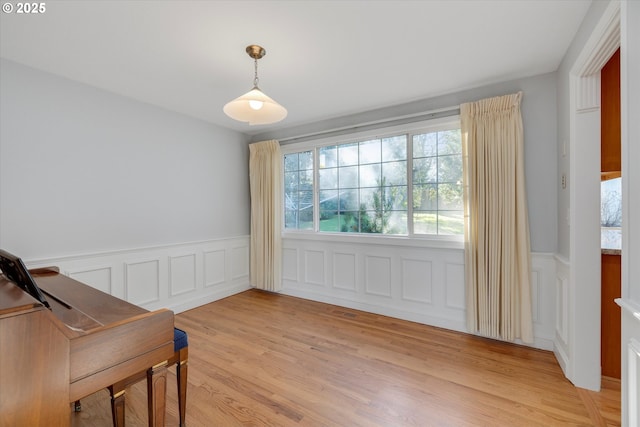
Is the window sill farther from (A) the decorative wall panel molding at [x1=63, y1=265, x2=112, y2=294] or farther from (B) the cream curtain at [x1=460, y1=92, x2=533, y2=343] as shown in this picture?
(A) the decorative wall panel molding at [x1=63, y1=265, x2=112, y2=294]

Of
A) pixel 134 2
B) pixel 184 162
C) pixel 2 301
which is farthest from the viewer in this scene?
pixel 184 162

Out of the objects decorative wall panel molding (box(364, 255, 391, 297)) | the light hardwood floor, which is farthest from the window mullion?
the light hardwood floor

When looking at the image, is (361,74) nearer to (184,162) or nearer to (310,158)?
(310,158)

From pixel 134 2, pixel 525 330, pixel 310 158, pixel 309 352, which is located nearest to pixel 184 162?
pixel 310 158

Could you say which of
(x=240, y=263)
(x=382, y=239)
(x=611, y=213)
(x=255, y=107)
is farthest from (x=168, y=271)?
(x=611, y=213)

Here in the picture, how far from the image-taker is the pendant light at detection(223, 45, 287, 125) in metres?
1.82

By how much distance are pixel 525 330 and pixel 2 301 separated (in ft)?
11.3

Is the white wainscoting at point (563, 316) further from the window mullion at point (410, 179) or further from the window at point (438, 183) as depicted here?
the window mullion at point (410, 179)

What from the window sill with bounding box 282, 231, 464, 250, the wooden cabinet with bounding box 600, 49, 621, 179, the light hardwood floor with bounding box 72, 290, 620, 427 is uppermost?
the wooden cabinet with bounding box 600, 49, 621, 179

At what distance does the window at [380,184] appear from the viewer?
303 centimetres

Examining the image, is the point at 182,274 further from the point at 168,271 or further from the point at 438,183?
the point at 438,183

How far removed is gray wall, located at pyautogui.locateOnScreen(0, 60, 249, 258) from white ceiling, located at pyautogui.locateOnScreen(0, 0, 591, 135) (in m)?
0.27

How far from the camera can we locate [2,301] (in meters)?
0.96

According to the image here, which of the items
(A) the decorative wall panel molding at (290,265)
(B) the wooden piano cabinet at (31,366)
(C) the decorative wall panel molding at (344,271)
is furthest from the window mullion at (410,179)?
(B) the wooden piano cabinet at (31,366)
